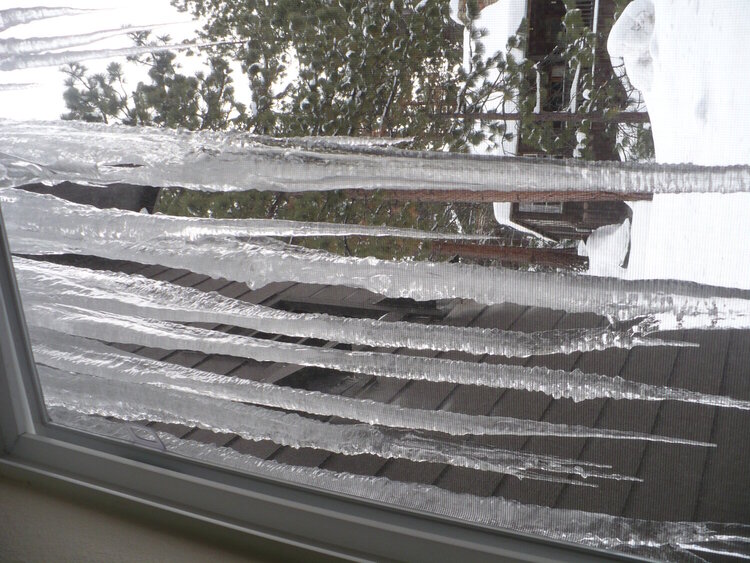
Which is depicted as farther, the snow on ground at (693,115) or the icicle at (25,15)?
the icicle at (25,15)

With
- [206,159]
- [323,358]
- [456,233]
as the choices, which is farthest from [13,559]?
[456,233]

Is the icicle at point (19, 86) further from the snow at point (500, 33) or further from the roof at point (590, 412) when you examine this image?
the snow at point (500, 33)

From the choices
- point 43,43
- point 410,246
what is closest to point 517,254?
point 410,246

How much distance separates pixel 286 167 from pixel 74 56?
0.50 meters

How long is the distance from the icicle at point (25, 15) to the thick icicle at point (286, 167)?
0.13m

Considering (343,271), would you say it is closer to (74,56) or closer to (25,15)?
(74,56)

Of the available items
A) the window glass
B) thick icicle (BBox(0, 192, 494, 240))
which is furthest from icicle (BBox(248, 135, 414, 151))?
thick icicle (BBox(0, 192, 494, 240))

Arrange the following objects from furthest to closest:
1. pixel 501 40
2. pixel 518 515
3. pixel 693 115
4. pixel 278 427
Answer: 1. pixel 278 427
2. pixel 518 515
3. pixel 501 40
4. pixel 693 115

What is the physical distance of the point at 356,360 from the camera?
1.02 m

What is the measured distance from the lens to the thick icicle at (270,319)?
854 millimetres

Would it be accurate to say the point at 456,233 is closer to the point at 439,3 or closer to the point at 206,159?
the point at 439,3

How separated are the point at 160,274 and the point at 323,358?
0.35m

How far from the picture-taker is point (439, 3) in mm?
836

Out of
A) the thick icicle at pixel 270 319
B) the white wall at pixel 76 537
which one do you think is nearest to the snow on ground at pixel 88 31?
the thick icicle at pixel 270 319
